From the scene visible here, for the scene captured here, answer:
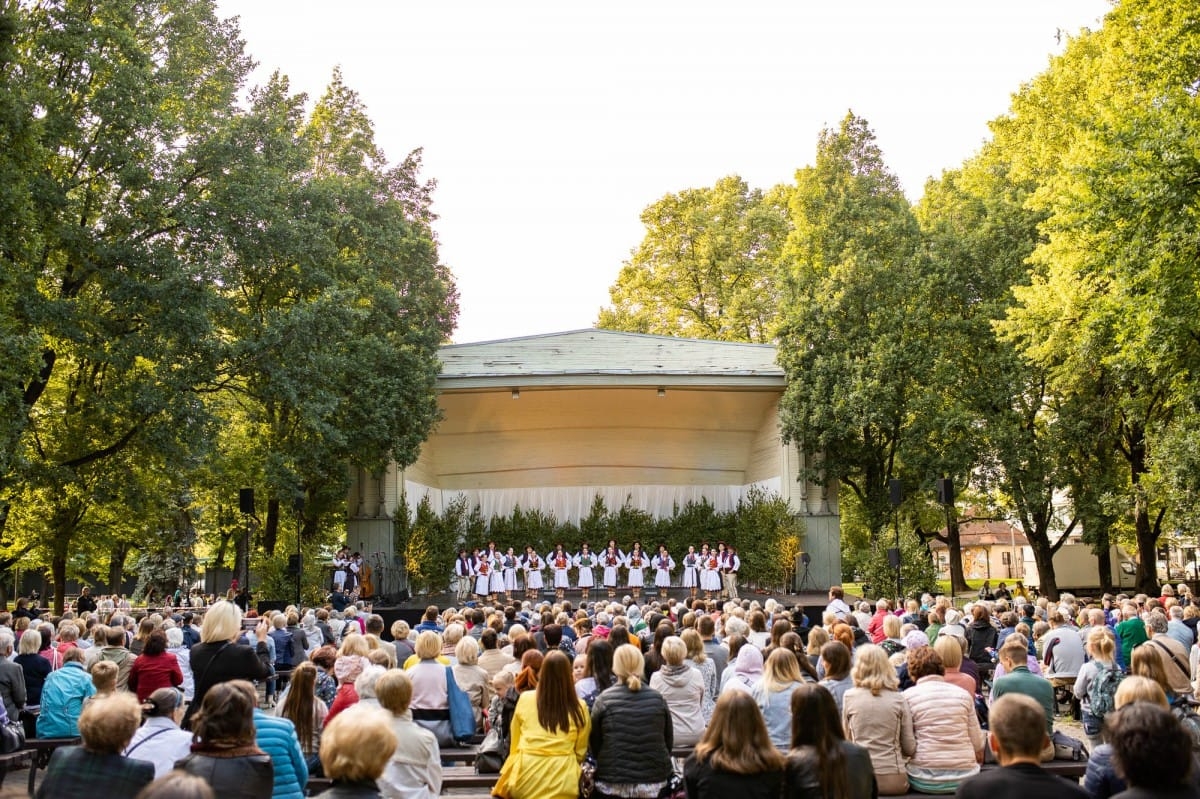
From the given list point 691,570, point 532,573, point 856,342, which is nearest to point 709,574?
point 691,570

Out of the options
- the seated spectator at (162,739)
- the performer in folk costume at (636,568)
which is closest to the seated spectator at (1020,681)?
the seated spectator at (162,739)

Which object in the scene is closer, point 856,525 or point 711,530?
point 711,530

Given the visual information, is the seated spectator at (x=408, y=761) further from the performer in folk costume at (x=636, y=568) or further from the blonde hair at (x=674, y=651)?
the performer in folk costume at (x=636, y=568)

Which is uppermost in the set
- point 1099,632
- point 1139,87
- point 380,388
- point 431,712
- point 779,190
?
point 779,190

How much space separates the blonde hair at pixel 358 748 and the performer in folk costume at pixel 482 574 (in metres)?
20.6

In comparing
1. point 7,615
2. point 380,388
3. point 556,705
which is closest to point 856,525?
point 380,388

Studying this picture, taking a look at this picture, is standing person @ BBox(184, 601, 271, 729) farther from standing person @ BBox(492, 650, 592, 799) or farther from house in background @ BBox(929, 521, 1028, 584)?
house in background @ BBox(929, 521, 1028, 584)

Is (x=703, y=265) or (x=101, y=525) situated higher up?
(x=703, y=265)

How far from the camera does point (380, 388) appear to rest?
22391 mm

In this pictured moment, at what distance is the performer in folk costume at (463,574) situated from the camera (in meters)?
23.7

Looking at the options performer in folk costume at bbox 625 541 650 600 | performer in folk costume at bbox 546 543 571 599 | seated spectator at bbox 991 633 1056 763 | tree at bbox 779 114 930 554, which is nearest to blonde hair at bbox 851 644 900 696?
seated spectator at bbox 991 633 1056 763

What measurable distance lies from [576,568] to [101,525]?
11230 mm

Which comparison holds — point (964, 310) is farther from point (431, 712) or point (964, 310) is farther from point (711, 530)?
point (431, 712)

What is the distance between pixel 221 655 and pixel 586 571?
753 inches
